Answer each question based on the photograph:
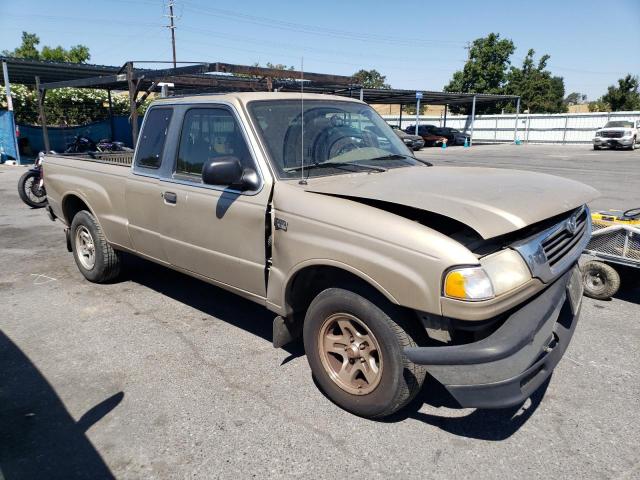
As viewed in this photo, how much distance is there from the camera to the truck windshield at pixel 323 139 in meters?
3.57

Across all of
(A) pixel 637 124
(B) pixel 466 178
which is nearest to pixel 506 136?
(A) pixel 637 124

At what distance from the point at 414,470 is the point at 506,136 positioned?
1828 inches

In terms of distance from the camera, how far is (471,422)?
10.00 feet

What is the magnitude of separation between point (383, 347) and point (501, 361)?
0.64 m

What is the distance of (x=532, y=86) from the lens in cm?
5516

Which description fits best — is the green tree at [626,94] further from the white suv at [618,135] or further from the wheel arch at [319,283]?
the wheel arch at [319,283]

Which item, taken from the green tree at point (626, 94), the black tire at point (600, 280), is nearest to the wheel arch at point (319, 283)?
the black tire at point (600, 280)

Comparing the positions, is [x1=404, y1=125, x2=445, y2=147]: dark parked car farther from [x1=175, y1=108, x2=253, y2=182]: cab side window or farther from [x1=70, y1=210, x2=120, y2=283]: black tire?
[x1=175, y1=108, x2=253, y2=182]: cab side window

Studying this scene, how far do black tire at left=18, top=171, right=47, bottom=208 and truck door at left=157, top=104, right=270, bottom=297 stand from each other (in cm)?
802

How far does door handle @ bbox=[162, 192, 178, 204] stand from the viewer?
4055mm

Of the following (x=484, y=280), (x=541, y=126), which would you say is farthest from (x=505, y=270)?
(x=541, y=126)

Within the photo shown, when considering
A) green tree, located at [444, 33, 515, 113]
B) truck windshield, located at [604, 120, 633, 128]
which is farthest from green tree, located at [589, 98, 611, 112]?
truck windshield, located at [604, 120, 633, 128]

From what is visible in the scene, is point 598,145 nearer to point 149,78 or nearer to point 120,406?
point 149,78

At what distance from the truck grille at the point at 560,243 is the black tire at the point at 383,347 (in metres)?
0.89
